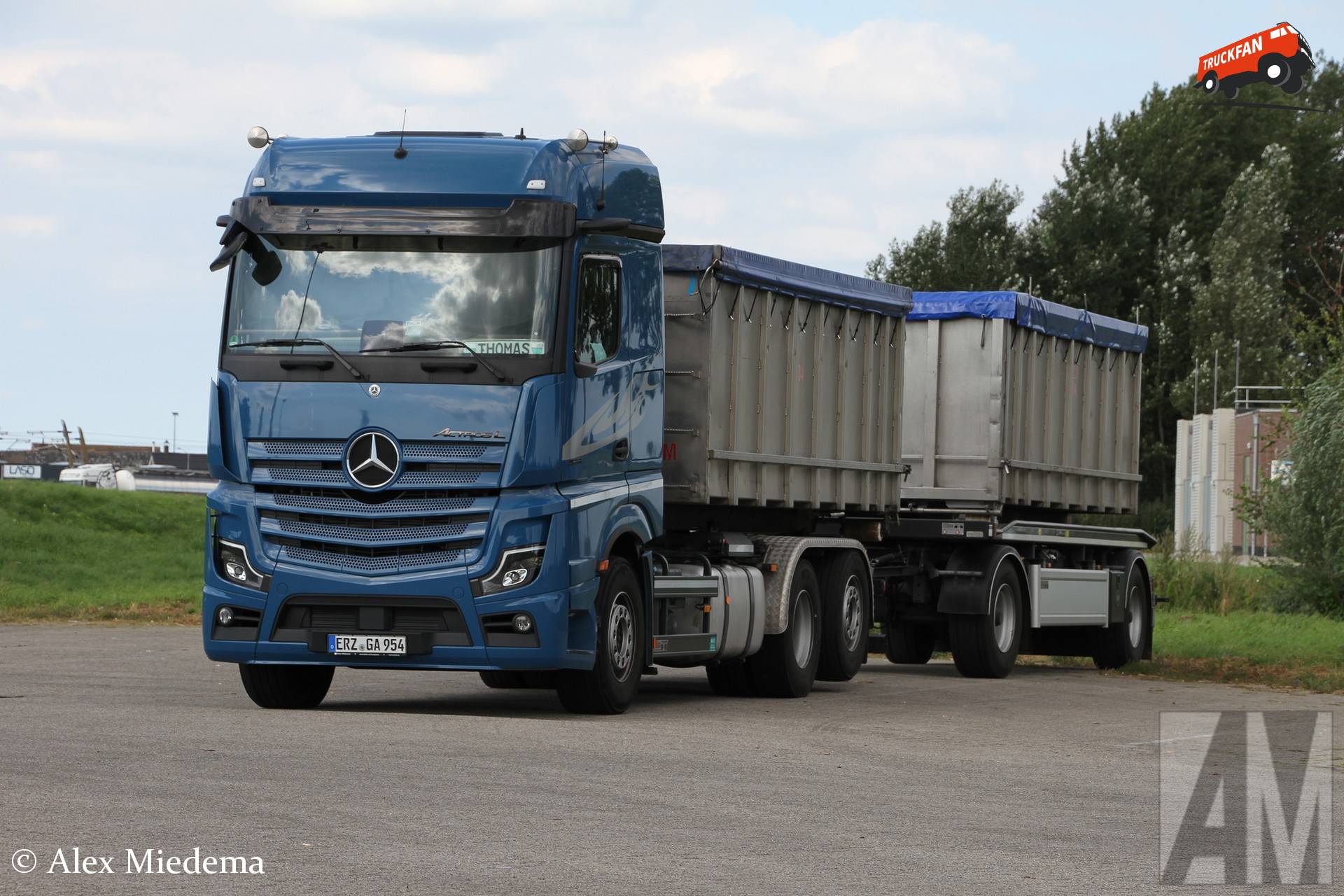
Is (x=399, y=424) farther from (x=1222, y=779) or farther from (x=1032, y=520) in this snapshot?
(x=1032, y=520)

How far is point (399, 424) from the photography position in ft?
42.9

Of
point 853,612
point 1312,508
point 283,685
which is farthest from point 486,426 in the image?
point 1312,508

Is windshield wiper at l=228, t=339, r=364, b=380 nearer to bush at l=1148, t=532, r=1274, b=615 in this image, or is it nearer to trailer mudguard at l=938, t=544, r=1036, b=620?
trailer mudguard at l=938, t=544, r=1036, b=620

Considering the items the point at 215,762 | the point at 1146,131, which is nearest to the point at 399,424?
the point at 215,762

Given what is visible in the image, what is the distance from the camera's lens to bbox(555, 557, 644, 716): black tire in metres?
14.0

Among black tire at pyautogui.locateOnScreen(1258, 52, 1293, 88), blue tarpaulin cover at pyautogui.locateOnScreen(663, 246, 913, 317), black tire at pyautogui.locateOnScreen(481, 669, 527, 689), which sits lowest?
black tire at pyautogui.locateOnScreen(481, 669, 527, 689)

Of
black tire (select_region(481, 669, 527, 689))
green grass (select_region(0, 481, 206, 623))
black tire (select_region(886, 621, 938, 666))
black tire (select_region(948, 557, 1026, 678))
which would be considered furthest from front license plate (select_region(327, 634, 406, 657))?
green grass (select_region(0, 481, 206, 623))

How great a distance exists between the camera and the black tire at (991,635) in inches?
805

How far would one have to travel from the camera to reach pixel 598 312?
1375 centimetres

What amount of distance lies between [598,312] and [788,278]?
3712 millimetres

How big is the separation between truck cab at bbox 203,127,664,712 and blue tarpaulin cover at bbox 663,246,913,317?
2209 millimetres

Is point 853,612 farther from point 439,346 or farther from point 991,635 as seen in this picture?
point 439,346

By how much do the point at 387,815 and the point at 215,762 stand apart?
1908 millimetres

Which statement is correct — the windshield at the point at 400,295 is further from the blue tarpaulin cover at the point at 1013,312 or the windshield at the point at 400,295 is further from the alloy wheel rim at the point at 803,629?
the blue tarpaulin cover at the point at 1013,312
